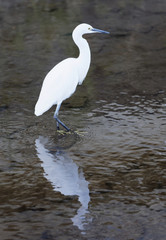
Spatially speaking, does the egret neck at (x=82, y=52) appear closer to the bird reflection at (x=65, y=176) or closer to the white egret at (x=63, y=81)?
the white egret at (x=63, y=81)

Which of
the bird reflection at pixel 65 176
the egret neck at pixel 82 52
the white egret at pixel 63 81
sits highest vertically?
the egret neck at pixel 82 52

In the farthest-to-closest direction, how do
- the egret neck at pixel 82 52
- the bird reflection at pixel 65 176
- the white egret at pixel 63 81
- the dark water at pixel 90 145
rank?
the egret neck at pixel 82 52
the white egret at pixel 63 81
the bird reflection at pixel 65 176
the dark water at pixel 90 145

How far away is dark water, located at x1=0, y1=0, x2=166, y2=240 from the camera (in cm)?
314

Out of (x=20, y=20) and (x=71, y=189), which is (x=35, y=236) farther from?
(x=20, y=20)

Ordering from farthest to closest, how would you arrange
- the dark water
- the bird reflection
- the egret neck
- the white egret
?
the egret neck → the white egret → the bird reflection → the dark water

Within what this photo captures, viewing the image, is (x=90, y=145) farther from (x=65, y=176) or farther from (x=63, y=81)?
(x=63, y=81)

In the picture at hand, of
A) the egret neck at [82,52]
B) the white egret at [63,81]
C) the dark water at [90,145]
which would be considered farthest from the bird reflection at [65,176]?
the egret neck at [82,52]

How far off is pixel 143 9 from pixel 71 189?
730 cm

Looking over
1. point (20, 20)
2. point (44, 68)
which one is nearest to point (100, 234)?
point (44, 68)

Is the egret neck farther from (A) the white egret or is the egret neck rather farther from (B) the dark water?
(B) the dark water

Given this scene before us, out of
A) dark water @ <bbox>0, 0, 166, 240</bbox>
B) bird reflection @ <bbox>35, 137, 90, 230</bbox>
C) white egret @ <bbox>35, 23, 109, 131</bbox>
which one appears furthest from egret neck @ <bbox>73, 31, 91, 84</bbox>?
bird reflection @ <bbox>35, 137, 90, 230</bbox>

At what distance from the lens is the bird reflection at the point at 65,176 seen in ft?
10.7

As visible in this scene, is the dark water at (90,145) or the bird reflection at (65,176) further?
the bird reflection at (65,176)

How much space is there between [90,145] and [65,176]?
2.00 ft
